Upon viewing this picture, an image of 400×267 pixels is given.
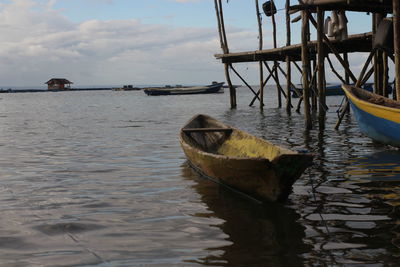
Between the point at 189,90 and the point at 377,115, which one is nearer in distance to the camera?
the point at 377,115

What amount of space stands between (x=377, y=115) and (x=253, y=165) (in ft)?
17.7

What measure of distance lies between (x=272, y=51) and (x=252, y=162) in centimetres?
1573

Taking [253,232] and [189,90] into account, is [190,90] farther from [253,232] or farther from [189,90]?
[253,232]

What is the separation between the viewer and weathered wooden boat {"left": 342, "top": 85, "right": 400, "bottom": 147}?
31.4ft

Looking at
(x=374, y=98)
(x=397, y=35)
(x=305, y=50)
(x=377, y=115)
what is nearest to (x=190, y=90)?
(x=305, y=50)

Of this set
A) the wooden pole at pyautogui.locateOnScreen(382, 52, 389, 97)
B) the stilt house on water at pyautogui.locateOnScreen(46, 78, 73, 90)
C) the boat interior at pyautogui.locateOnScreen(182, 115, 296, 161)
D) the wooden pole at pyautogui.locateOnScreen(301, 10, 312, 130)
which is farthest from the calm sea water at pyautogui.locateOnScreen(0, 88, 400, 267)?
the stilt house on water at pyautogui.locateOnScreen(46, 78, 73, 90)

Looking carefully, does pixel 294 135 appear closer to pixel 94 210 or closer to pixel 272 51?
pixel 272 51

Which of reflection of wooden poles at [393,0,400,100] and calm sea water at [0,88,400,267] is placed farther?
reflection of wooden poles at [393,0,400,100]

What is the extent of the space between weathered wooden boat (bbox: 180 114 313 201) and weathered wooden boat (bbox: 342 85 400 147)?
129 inches

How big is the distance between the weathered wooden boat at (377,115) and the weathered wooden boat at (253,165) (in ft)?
10.7

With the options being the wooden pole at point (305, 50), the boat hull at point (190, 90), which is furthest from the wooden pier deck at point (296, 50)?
the boat hull at point (190, 90)

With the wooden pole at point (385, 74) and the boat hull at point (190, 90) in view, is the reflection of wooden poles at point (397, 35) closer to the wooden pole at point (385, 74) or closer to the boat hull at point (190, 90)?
the wooden pole at point (385, 74)

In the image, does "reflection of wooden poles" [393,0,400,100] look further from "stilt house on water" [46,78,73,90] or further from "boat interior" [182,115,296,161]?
"stilt house on water" [46,78,73,90]

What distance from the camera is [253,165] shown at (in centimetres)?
576
